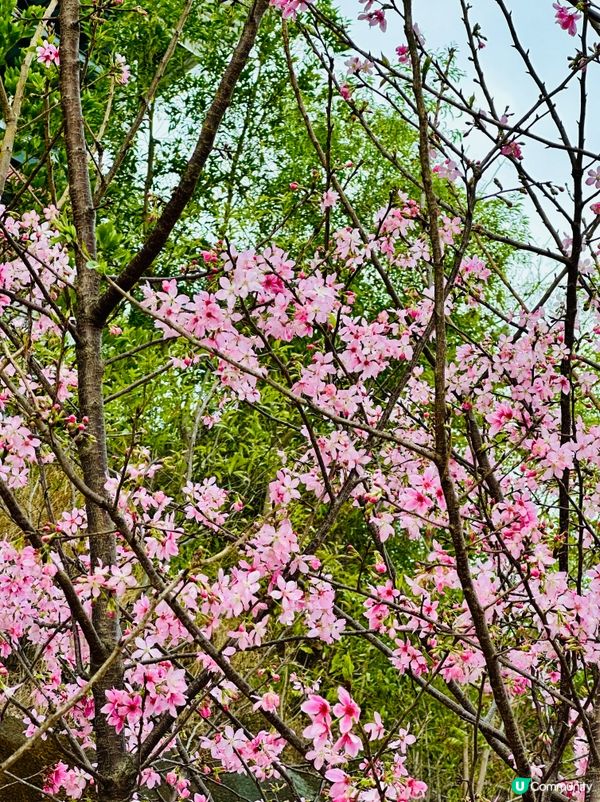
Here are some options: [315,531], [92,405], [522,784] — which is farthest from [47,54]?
[522,784]

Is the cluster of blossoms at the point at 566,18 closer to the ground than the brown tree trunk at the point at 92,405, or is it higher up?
higher up

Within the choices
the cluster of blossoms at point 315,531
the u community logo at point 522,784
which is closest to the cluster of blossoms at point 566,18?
the cluster of blossoms at point 315,531

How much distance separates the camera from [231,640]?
5.82 ft

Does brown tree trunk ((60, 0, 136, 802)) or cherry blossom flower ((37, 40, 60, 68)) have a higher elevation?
cherry blossom flower ((37, 40, 60, 68))

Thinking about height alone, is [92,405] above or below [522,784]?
above

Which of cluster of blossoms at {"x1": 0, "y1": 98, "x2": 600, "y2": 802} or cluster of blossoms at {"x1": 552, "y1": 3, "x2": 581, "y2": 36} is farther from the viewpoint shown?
cluster of blossoms at {"x1": 552, "y1": 3, "x2": 581, "y2": 36}

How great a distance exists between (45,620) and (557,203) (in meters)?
1.88

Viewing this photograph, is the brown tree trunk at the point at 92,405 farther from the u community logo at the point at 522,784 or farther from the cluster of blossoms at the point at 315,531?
the u community logo at the point at 522,784

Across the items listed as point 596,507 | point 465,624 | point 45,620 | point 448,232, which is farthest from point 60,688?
point 448,232

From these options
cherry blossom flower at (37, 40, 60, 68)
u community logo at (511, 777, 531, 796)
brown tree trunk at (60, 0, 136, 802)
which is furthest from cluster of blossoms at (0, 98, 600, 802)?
cherry blossom flower at (37, 40, 60, 68)

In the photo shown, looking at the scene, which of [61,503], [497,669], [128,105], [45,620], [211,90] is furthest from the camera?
[211,90]

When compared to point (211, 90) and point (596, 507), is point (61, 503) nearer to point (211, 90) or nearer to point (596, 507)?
point (596, 507)

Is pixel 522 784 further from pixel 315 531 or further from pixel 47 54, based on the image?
pixel 47 54

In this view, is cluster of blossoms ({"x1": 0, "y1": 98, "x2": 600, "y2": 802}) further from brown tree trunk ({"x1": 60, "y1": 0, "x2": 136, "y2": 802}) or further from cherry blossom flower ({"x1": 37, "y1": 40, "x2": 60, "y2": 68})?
cherry blossom flower ({"x1": 37, "y1": 40, "x2": 60, "y2": 68})
